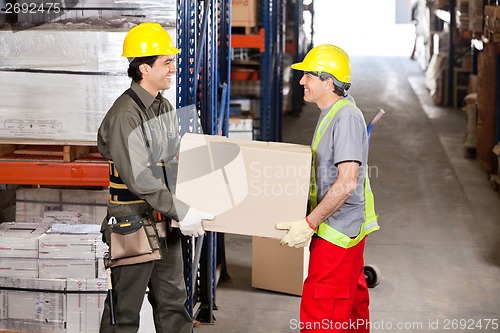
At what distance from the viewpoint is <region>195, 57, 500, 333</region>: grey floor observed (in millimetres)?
6742

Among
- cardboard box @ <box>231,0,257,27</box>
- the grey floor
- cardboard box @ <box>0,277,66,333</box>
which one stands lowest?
the grey floor

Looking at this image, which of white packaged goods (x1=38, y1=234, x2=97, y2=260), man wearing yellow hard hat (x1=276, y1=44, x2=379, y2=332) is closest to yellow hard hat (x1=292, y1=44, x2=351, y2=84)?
man wearing yellow hard hat (x1=276, y1=44, x2=379, y2=332)

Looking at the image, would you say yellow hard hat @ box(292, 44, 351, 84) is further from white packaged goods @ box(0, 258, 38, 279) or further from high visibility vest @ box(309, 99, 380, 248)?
white packaged goods @ box(0, 258, 38, 279)

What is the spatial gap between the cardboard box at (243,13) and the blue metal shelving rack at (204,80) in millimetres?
3224

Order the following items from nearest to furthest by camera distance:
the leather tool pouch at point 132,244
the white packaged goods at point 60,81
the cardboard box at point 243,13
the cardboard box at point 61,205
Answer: the leather tool pouch at point 132,244 < the white packaged goods at point 60,81 < the cardboard box at point 61,205 < the cardboard box at point 243,13

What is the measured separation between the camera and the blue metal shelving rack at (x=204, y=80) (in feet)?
18.6

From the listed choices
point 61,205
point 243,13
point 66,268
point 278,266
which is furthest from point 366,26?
point 66,268

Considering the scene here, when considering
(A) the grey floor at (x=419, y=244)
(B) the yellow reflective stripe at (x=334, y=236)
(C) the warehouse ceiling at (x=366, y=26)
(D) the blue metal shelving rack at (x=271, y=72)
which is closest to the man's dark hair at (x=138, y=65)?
(B) the yellow reflective stripe at (x=334, y=236)

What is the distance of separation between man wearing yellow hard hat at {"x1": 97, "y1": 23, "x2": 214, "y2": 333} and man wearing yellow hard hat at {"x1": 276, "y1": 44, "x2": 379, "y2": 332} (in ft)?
1.99

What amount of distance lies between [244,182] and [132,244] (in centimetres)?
70

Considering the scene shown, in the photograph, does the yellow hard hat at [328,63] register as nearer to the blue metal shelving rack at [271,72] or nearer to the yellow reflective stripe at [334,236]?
the yellow reflective stripe at [334,236]

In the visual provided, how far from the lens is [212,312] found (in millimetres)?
6652

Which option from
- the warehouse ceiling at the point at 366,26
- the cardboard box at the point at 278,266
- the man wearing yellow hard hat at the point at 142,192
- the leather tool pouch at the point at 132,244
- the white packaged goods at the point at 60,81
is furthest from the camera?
the warehouse ceiling at the point at 366,26

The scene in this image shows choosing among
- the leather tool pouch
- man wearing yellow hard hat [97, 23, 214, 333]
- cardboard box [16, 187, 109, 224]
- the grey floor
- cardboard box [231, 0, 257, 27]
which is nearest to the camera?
man wearing yellow hard hat [97, 23, 214, 333]
